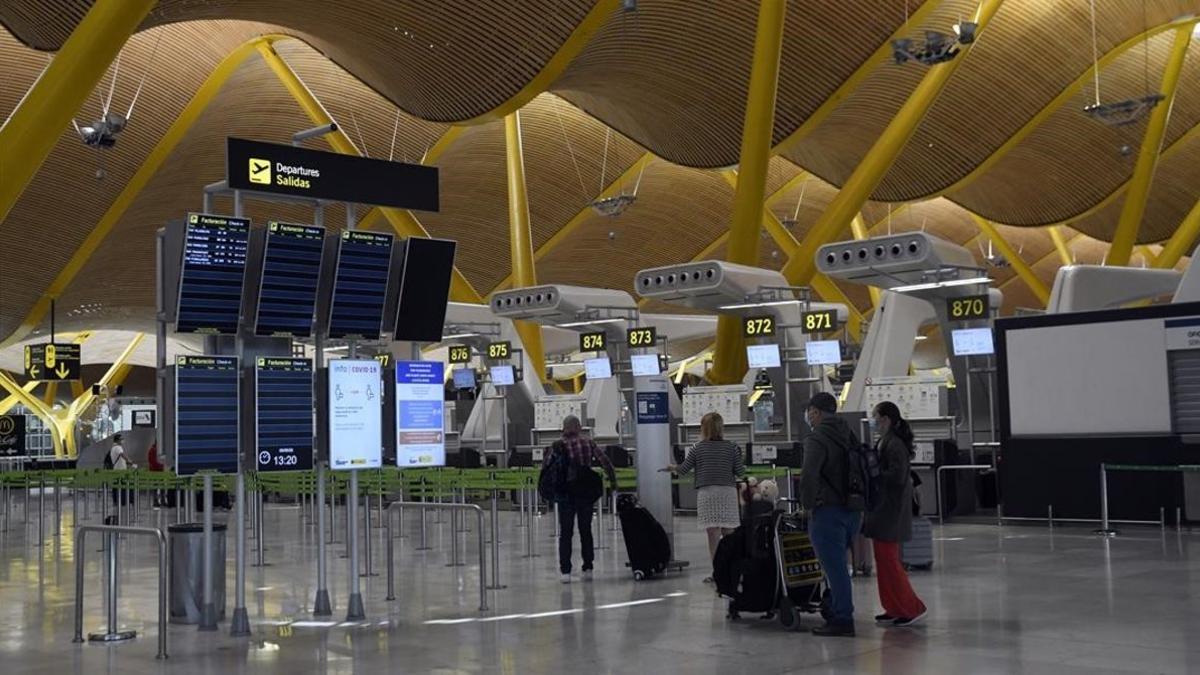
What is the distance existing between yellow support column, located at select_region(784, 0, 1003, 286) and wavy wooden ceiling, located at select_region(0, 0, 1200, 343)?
1.42m

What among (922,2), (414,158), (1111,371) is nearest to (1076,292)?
(1111,371)

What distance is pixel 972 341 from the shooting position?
769 inches

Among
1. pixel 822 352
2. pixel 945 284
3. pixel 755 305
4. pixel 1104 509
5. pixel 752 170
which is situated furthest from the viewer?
pixel 752 170

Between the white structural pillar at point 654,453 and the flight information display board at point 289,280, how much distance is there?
170 inches

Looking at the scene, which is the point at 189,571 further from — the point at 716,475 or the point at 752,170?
the point at 752,170

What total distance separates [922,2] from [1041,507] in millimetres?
13006

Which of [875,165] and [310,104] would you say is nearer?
[875,165]

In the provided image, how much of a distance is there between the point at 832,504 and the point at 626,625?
1.72 m

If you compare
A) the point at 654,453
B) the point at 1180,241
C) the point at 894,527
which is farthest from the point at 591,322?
the point at 1180,241

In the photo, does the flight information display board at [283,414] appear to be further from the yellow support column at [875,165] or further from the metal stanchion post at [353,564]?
the yellow support column at [875,165]

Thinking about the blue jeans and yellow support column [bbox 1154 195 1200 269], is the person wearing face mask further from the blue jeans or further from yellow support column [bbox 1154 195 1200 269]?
yellow support column [bbox 1154 195 1200 269]

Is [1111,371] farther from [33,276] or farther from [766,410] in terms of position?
[33,276]

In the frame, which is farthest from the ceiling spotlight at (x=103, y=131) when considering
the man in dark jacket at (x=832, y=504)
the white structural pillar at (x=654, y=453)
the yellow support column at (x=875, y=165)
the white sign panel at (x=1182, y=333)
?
the man in dark jacket at (x=832, y=504)

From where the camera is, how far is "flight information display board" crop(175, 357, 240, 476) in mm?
8789
